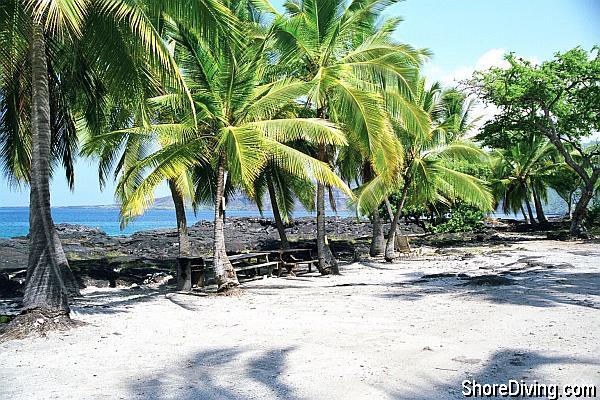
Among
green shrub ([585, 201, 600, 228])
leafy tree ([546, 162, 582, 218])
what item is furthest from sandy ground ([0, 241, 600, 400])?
green shrub ([585, 201, 600, 228])

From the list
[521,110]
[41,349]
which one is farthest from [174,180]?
[521,110]

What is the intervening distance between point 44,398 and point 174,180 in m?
8.92

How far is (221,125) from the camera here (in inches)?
476

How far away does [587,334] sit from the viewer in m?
6.80

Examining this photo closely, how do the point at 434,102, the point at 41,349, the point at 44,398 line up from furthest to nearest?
the point at 434,102 → the point at 41,349 → the point at 44,398

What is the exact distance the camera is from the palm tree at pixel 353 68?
513 inches

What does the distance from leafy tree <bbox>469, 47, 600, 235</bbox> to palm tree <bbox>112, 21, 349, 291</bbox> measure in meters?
15.8

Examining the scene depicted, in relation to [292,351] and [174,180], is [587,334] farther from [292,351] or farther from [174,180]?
[174,180]

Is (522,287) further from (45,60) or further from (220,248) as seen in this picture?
(45,60)

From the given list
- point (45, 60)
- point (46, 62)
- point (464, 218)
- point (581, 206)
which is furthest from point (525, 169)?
point (45, 60)

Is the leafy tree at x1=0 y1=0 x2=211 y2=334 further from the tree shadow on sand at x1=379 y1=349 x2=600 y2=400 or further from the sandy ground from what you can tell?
the tree shadow on sand at x1=379 y1=349 x2=600 y2=400

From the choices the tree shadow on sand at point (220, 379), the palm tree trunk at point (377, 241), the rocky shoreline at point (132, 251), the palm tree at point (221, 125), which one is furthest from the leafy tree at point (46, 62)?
the palm tree trunk at point (377, 241)

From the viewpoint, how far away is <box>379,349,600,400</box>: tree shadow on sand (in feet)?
16.2

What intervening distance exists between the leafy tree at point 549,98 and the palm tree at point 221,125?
1577 centimetres
